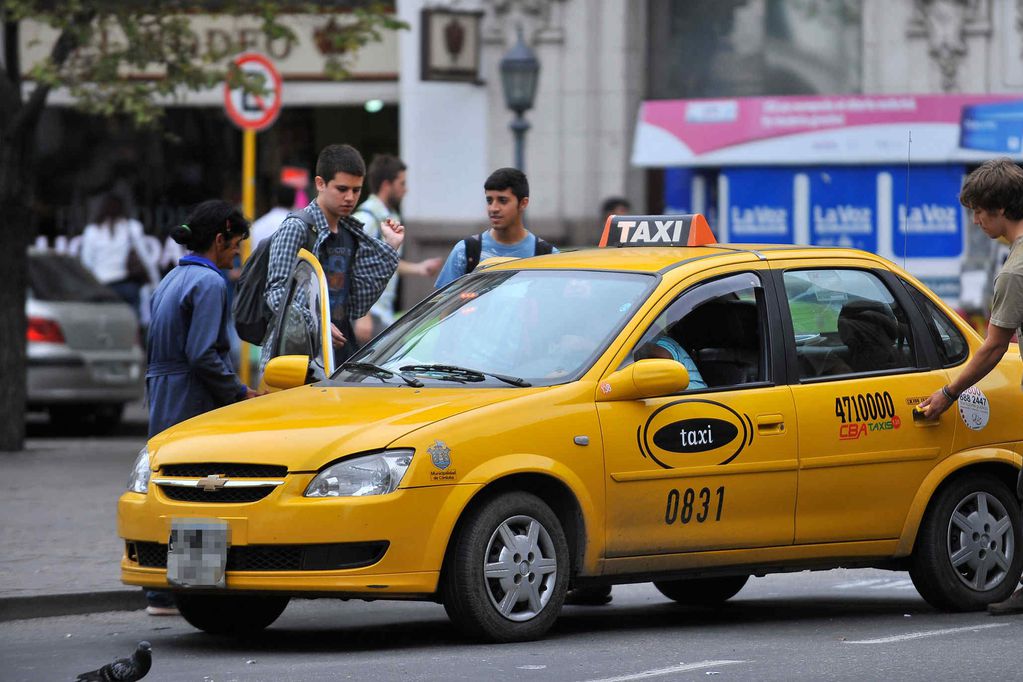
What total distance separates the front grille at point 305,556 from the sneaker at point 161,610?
71.1 inches

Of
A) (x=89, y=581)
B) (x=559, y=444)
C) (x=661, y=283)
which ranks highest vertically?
(x=661, y=283)

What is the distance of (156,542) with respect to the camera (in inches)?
307

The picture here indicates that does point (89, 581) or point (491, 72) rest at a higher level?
point (491, 72)

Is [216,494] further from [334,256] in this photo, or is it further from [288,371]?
[334,256]

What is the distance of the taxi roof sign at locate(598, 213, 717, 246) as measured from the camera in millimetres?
9125

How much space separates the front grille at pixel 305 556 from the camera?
7500 millimetres

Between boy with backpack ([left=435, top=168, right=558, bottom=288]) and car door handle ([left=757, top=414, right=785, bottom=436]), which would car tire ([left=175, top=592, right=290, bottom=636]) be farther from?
boy with backpack ([left=435, top=168, right=558, bottom=288])

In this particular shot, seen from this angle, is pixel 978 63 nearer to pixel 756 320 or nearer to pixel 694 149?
pixel 694 149

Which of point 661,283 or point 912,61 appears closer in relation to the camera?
point 661,283

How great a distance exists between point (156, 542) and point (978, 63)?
14.3 meters

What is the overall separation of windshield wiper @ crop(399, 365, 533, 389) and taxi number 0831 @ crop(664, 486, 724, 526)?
0.75m

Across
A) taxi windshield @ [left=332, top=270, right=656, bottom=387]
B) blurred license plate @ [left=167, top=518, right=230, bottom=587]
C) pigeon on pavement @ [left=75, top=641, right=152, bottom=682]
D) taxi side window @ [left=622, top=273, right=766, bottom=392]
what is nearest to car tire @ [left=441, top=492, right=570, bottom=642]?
taxi windshield @ [left=332, top=270, right=656, bottom=387]

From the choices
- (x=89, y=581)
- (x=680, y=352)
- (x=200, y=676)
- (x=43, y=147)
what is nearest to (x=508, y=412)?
(x=680, y=352)

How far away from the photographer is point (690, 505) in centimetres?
820
